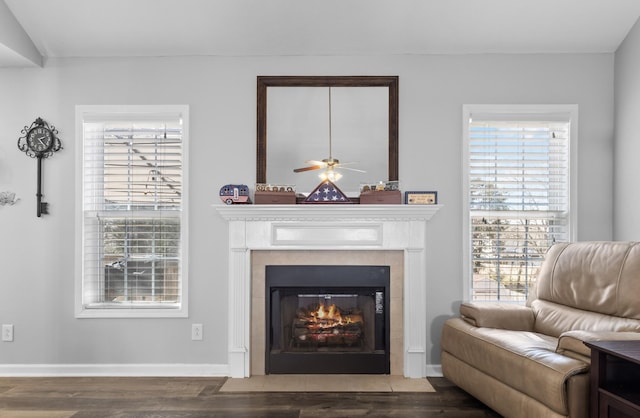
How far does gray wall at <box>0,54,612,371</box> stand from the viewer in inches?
139

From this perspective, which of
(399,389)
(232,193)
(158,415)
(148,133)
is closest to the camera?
(158,415)

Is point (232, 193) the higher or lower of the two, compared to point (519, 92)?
lower

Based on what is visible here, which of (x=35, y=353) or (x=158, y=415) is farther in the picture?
(x=35, y=353)

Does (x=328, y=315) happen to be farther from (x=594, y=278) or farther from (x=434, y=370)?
(x=594, y=278)

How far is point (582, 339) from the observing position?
7.47 ft

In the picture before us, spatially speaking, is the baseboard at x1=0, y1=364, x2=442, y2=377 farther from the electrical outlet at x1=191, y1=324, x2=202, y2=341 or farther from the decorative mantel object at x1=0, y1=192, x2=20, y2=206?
the decorative mantel object at x1=0, y1=192, x2=20, y2=206

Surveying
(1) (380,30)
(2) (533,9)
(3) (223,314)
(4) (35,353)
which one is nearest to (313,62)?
(1) (380,30)

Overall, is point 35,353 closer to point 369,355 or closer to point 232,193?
point 232,193

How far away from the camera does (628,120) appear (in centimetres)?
332

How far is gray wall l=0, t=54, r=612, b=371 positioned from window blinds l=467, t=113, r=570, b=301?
0.17 metres

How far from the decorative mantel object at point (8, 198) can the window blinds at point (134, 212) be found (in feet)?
1.82

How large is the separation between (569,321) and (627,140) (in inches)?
57.1

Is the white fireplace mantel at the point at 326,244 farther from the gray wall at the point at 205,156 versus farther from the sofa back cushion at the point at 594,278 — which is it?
the sofa back cushion at the point at 594,278

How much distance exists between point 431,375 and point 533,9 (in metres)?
2.76
